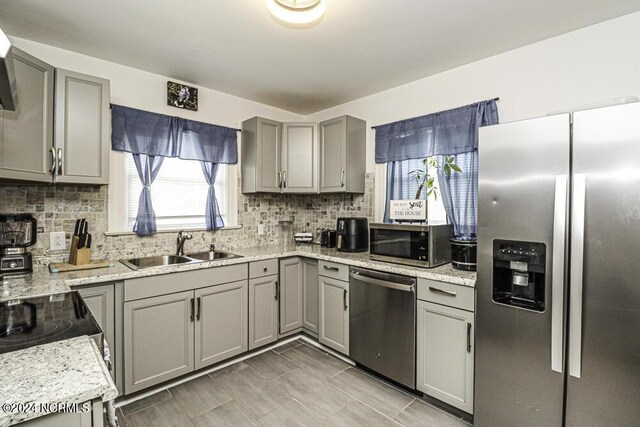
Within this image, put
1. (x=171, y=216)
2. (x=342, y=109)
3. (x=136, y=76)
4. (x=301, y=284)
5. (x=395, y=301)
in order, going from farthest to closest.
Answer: (x=342, y=109) < (x=301, y=284) < (x=171, y=216) < (x=136, y=76) < (x=395, y=301)

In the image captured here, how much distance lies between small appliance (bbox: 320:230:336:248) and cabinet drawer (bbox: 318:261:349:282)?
0.44 metres

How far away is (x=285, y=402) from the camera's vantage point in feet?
6.90

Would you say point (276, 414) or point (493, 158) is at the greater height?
point (493, 158)

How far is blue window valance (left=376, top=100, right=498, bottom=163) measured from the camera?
240 cm

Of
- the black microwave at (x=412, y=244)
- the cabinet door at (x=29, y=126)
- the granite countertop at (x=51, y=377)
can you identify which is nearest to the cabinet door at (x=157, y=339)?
the cabinet door at (x=29, y=126)

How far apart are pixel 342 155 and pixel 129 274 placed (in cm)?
206

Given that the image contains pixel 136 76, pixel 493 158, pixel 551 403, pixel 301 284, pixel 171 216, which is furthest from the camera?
pixel 301 284

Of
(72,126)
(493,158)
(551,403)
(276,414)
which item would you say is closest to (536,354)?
(551,403)

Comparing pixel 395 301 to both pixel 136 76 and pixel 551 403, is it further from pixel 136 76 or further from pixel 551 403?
pixel 136 76

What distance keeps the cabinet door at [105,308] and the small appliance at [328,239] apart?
191cm

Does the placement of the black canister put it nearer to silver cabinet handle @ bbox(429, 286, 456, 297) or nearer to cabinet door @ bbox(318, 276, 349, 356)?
silver cabinet handle @ bbox(429, 286, 456, 297)

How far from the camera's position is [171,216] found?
2.84m

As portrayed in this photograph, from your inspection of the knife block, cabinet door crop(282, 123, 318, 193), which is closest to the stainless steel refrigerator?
cabinet door crop(282, 123, 318, 193)

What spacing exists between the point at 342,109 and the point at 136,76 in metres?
2.01
